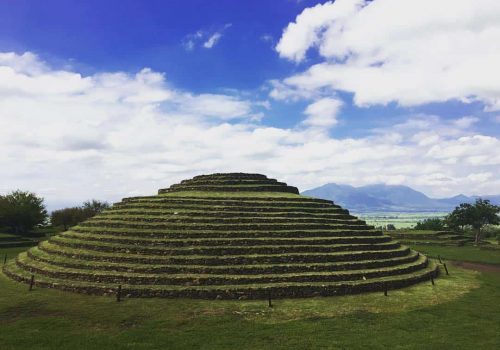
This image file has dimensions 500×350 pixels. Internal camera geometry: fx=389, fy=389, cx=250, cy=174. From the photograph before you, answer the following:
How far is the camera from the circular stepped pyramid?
907 inches

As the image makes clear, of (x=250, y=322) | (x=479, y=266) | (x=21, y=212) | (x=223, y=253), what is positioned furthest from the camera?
(x=21, y=212)

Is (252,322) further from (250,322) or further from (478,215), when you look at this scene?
(478,215)

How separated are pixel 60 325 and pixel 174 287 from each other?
6470 millimetres

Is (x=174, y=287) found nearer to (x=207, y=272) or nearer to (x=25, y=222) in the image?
(x=207, y=272)

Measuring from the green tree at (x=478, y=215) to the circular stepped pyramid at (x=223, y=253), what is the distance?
47545 millimetres

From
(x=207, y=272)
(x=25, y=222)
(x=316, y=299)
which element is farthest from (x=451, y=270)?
(x=25, y=222)

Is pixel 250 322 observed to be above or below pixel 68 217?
below

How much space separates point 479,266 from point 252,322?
90.7ft

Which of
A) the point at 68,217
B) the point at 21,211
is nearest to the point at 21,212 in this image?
the point at 21,211

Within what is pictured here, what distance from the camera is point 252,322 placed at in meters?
18.1

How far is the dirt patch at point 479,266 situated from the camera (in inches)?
1329

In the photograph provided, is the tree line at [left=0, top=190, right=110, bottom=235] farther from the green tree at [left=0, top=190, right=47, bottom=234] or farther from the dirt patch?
the dirt patch

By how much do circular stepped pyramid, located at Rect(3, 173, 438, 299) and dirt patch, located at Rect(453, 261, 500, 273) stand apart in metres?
5.98

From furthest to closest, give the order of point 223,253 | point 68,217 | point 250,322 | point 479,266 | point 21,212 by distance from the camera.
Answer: point 68,217
point 21,212
point 479,266
point 223,253
point 250,322
